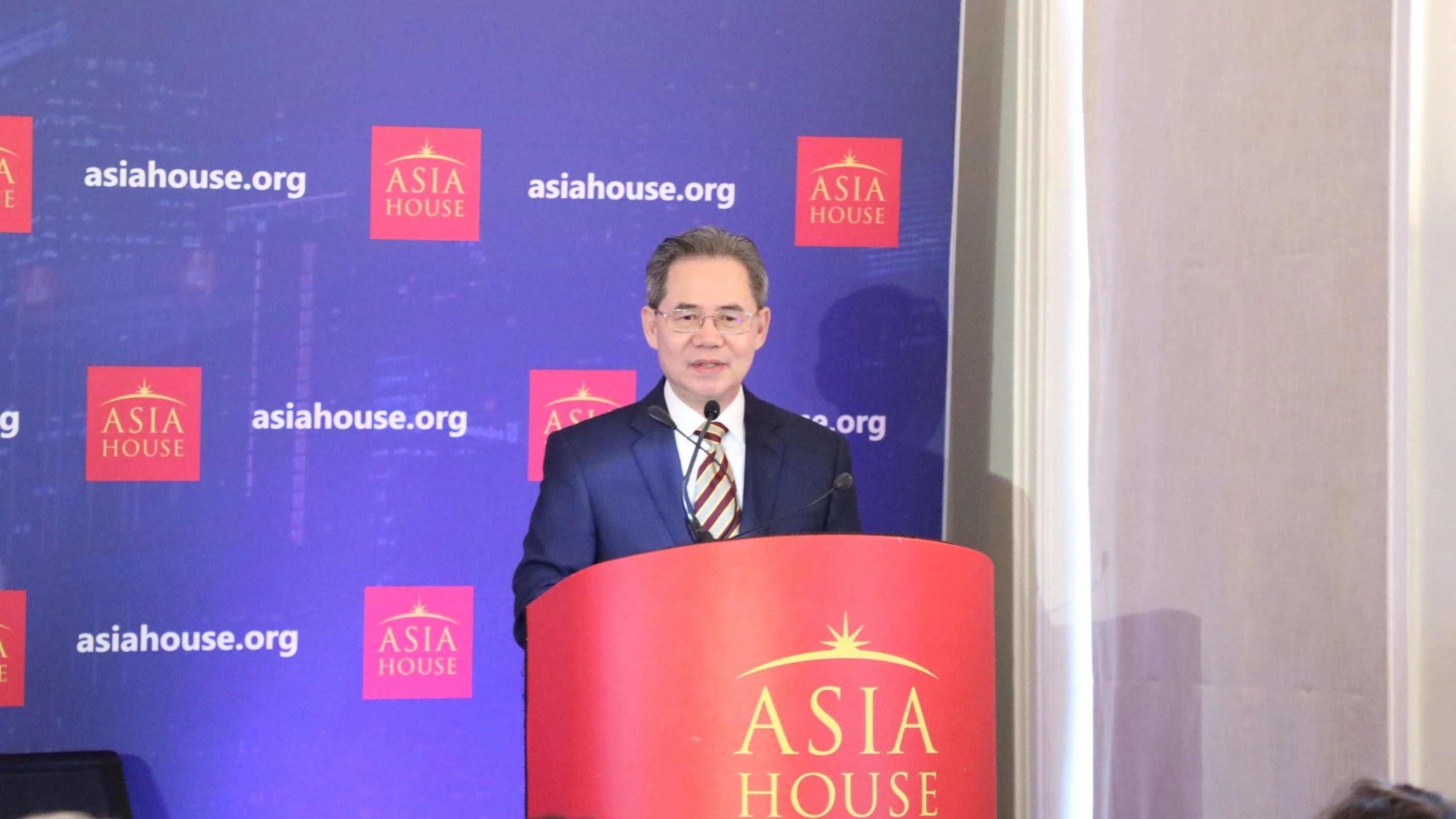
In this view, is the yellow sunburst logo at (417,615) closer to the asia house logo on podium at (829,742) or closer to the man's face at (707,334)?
the man's face at (707,334)

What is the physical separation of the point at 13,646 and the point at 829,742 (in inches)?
104

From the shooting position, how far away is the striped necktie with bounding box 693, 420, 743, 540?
2.68 m

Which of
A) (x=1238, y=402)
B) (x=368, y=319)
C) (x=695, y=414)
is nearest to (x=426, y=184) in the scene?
(x=368, y=319)

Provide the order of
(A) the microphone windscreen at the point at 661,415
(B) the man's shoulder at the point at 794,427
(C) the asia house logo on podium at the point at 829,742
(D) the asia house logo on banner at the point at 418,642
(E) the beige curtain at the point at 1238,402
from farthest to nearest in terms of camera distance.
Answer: (D) the asia house logo on banner at the point at 418,642, (B) the man's shoulder at the point at 794,427, (E) the beige curtain at the point at 1238,402, (A) the microphone windscreen at the point at 661,415, (C) the asia house logo on podium at the point at 829,742

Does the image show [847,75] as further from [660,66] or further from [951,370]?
[951,370]

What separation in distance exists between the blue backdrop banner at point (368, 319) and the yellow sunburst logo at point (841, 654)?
6.59 feet

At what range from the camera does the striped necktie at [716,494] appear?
268 centimetres

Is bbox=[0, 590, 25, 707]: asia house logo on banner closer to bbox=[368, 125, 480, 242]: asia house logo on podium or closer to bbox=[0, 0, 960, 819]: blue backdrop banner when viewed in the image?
bbox=[0, 0, 960, 819]: blue backdrop banner

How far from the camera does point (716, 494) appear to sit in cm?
272

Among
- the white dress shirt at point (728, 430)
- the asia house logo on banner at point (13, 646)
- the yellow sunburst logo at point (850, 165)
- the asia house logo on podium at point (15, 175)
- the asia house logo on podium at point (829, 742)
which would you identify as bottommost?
the asia house logo on banner at point (13, 646)

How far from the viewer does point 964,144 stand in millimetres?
3693

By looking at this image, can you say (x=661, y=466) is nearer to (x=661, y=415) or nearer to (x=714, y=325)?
(x=714, y=325)

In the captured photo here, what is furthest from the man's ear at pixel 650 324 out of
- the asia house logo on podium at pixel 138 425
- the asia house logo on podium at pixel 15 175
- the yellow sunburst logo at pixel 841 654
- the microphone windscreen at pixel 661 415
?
the asia house logo on podium at pixel 15 175

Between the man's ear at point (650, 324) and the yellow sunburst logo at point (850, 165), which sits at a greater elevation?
the yellow sunburst logo at point (850, 165)
